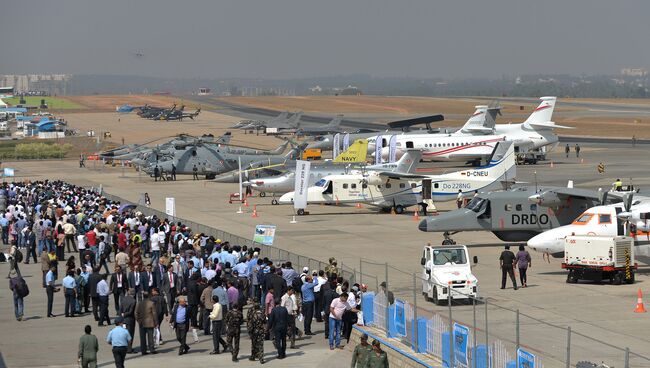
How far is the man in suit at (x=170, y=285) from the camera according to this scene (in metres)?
25.2

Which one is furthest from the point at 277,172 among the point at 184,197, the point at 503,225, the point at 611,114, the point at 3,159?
the point at 611,114

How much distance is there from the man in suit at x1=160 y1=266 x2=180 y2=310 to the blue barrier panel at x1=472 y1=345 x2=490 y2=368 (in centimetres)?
970

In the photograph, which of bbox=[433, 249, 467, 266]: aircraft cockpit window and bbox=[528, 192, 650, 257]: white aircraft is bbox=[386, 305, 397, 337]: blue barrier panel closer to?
bbox=[433, 249, 467, 266]: aircraft cockpit window

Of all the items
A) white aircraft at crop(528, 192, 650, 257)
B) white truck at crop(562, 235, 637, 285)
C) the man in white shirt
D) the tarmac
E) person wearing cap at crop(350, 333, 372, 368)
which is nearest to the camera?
person wearing cap at crop(350, 333, 372, 368)

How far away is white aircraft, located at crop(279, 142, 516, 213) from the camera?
47312 millimetres

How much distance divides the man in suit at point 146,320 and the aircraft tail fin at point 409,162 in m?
28.0

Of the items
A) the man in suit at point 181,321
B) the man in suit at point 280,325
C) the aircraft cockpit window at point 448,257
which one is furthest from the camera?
the aircraft cockpit window at point 448,257

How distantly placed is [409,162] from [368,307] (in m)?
26.9

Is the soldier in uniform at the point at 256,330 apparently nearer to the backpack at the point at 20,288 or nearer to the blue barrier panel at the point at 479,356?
the blue barrier panel at the point at 479,356

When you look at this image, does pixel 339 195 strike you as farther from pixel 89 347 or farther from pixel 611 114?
pixel 611 114

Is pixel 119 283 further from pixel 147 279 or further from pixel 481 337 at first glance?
pixel 481 337

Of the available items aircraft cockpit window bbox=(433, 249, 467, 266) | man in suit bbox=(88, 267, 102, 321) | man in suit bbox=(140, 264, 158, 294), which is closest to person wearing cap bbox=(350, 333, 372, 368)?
man in suit bbox=(140, 264, 158, 294)

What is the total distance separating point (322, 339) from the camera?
77.3ft

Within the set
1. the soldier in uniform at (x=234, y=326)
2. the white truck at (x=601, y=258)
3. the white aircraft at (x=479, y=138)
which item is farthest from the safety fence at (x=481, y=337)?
the white aircraft at (x=479, y=138)
